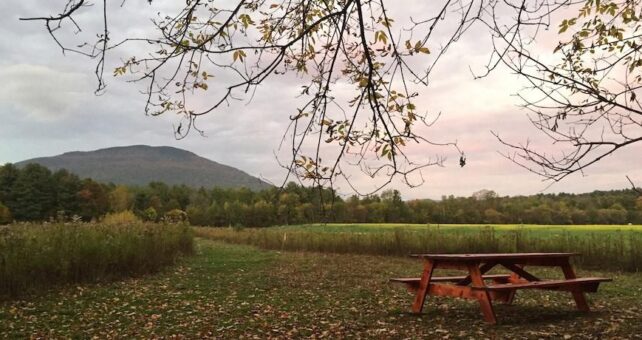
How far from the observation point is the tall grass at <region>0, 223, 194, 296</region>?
8.70 meters

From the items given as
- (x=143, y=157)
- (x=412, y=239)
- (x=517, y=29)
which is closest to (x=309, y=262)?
(x=412, y=239)

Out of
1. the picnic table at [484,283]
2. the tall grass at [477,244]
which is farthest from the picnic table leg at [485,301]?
the tall grass at [477,244]

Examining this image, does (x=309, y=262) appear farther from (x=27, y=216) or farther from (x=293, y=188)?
(x=27, y=216)

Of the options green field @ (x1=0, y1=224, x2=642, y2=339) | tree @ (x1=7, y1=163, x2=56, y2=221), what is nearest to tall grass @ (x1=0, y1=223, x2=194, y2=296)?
green field @ (x1=0, y1=224, x2=642, y2=339)

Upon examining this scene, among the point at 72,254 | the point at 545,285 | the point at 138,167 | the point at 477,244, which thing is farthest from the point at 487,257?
the point at 138,167

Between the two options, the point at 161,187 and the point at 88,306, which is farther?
the point at 161,187

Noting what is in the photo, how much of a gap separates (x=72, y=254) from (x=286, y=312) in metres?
4.83

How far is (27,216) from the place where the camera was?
57.5 m

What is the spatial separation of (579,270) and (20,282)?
12.9 metres

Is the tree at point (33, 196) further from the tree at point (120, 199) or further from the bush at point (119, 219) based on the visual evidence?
the bush at point (119, 219)

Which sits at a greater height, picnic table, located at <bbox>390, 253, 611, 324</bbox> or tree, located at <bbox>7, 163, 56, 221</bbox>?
tree, located at <bbox>7, 163, 56, 221</bbox>

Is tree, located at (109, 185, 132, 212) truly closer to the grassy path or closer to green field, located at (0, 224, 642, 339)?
green field, located at (0, 224, 642, 339)

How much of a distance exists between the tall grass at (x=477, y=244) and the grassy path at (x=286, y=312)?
3801mm

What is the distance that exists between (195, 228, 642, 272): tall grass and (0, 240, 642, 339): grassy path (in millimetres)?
3801
